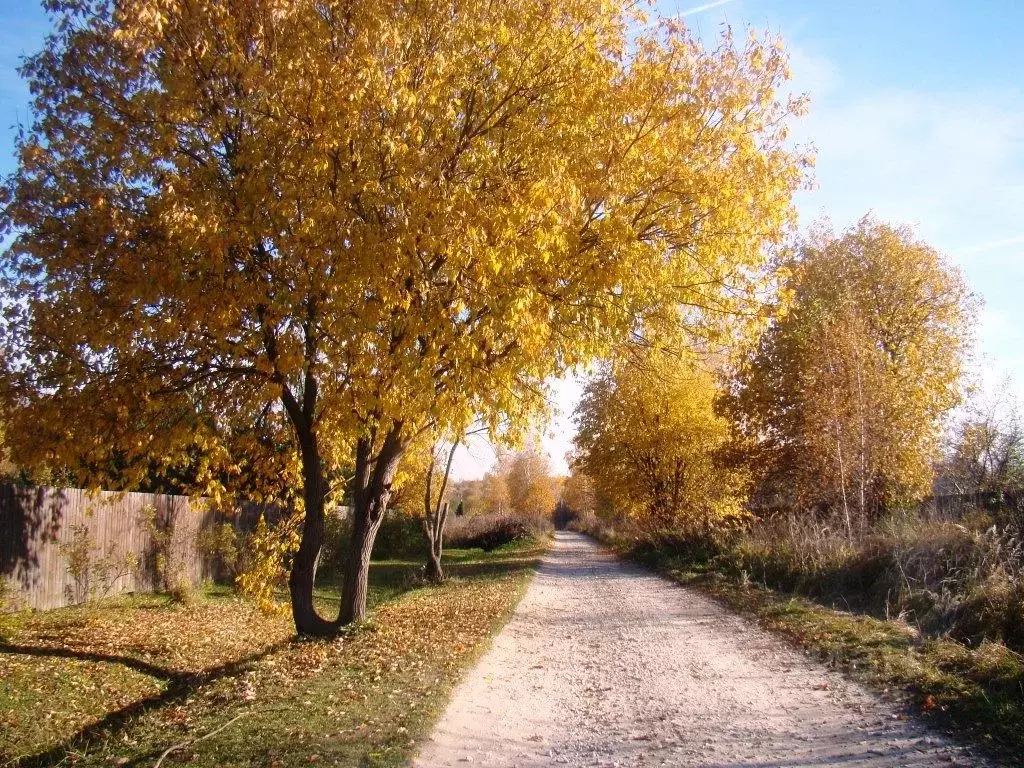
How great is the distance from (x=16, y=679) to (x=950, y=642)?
1031cm

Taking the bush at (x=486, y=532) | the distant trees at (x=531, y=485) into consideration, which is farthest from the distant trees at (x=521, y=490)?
the bush at (x=486, y=532)

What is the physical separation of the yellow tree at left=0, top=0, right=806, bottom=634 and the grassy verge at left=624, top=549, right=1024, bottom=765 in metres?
4.49

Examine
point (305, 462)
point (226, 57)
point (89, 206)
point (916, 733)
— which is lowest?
point (916, 733)

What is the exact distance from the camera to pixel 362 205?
26.7 ft

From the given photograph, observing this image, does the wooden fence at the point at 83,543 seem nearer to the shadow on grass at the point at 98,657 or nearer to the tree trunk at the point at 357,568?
the shadow on grass at the point at 98,657

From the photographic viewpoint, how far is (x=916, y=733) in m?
5.73

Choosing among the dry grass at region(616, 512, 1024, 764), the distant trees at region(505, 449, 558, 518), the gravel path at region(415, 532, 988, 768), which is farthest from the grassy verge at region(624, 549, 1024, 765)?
the distant trees at region(505, 449, 558, 518)

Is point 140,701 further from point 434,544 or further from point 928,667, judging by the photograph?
point 434,544

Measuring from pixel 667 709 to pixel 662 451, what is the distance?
22.5m

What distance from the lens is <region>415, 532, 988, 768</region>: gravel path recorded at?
5.46 meters

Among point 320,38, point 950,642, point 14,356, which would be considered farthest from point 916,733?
point 14,356

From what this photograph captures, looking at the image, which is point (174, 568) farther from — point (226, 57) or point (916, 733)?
point (916, 733)

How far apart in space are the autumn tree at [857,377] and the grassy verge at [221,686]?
10893 mm

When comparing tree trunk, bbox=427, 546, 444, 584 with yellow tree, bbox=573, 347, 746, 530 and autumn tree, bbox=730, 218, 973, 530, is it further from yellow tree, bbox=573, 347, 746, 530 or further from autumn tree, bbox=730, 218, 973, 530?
autumn tree, bbox=730, 218, 973, 530
